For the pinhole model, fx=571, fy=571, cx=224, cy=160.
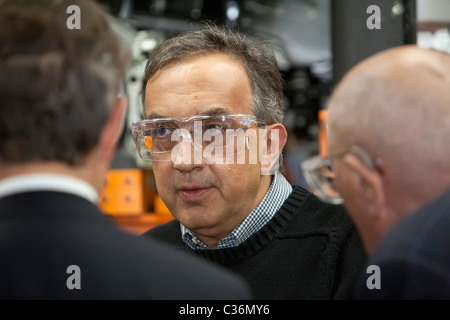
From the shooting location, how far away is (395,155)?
120 cm

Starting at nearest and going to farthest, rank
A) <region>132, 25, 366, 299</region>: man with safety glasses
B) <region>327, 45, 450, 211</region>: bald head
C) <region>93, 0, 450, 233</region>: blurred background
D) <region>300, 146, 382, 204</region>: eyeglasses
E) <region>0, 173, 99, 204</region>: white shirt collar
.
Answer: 1. <region>0, 173, 99, 204</region>: white shirt collar
2. <region>327, 45, 450, 211</region>: bald head
3. <region>300, 146, 382, 204</region>: eyeglasses
4. <region>132, 25, 366, 299</region>: man with safety glasses
5. <region>93, 0, 450, 233</region>: blurred background

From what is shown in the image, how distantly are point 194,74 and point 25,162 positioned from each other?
1.15 metres

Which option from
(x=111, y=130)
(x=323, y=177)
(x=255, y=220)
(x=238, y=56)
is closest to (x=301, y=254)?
(x=255, y=220)

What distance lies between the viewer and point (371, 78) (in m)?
1.25

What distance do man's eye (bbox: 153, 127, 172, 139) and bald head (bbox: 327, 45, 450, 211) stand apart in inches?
35.4

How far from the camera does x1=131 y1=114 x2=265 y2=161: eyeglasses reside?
→ 199cm

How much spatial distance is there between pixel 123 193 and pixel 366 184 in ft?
12.2

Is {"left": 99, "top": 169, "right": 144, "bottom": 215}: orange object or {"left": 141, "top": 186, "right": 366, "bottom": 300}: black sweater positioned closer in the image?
{"left": 141, "top": 186, "right": 366, "bottom": 300}: black sweater

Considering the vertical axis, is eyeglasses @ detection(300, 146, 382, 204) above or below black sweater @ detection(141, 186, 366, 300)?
above

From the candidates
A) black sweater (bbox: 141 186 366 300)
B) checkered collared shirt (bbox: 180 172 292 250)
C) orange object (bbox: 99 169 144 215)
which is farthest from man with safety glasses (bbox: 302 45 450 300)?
orange object (bbox: 99 169 144 215)

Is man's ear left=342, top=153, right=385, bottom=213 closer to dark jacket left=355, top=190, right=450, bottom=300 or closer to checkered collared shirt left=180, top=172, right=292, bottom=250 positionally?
dark jacket left=355, top=190, right=450, bottom=300

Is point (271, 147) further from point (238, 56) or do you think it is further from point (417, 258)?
point (417, 258)

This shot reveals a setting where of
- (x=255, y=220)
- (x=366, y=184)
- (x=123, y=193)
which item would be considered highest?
(x=366, y=184)

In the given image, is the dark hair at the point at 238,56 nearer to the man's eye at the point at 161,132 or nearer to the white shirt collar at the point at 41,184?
Result: the man's eye at the point at 161,132
